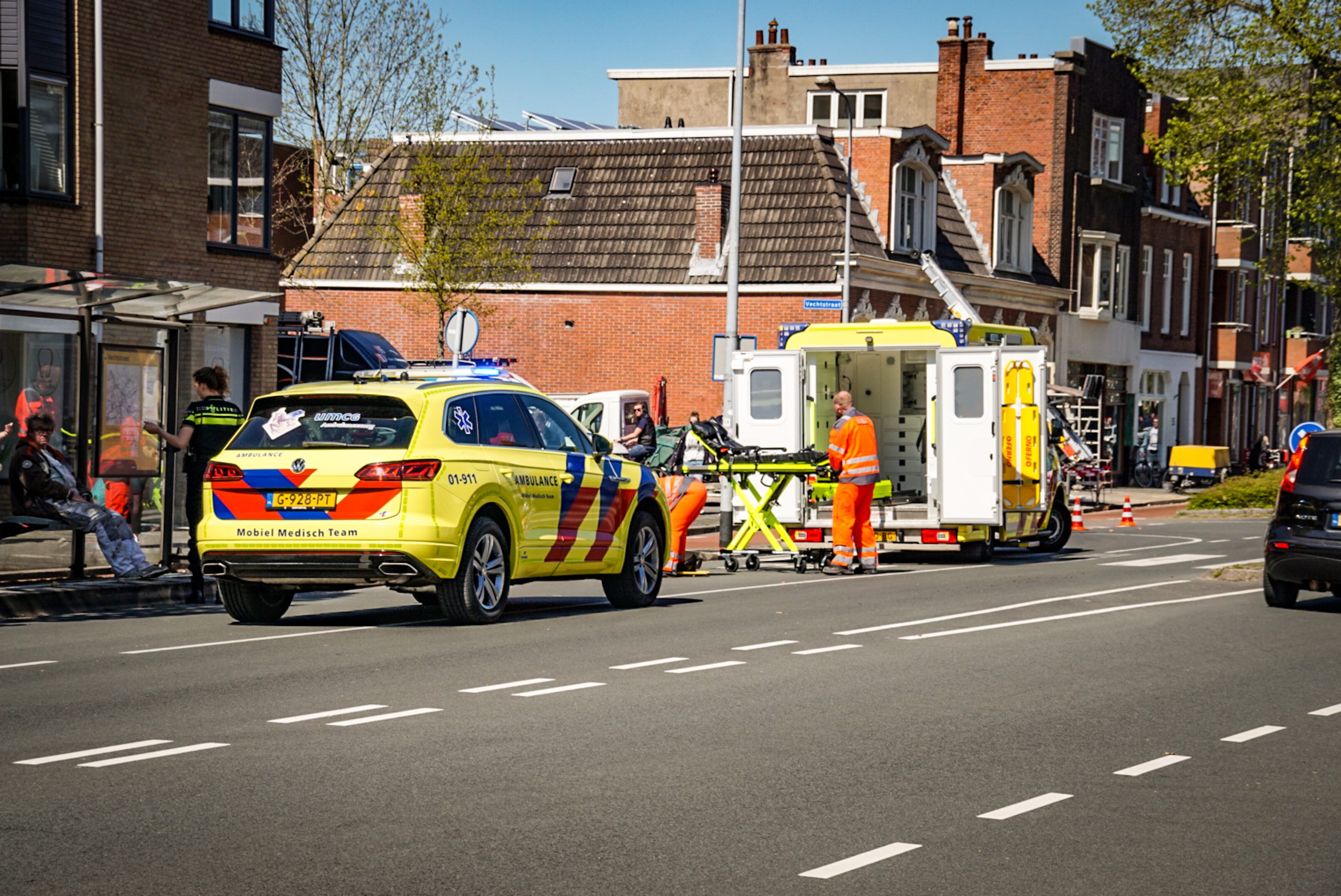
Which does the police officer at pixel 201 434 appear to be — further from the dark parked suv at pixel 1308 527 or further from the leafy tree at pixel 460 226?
the leafy tree at pixel 460 226

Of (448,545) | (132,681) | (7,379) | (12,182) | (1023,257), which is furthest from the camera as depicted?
(1023,257)

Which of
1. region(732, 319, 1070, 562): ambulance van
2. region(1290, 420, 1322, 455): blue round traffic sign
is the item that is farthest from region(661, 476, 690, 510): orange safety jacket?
region(1290, 420, 1322, 455): blue round traffic sign

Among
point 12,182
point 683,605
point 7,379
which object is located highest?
point 12,182

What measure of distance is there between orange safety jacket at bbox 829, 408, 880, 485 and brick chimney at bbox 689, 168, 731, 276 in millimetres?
20768

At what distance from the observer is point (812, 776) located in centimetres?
775

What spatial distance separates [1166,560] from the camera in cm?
2262

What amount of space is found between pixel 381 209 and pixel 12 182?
1824 centimetres

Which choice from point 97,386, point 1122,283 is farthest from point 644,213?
point 97,386

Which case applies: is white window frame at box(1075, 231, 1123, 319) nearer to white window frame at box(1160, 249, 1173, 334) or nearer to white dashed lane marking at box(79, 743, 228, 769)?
white window frame at box(1160, 249, 1173, 334)

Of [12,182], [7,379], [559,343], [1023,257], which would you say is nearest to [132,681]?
[7,379]

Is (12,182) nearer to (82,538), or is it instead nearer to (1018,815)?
(82,538)

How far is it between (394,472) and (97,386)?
4559 millimetres

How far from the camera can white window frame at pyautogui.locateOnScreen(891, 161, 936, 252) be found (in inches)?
1644

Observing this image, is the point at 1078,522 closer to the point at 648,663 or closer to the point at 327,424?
the point at 327,424
